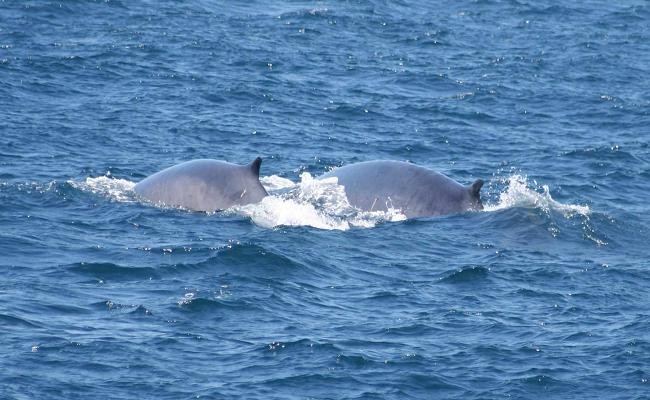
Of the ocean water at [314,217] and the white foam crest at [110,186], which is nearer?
the ocean water at [314,217]

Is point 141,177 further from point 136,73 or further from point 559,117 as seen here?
point 559,117

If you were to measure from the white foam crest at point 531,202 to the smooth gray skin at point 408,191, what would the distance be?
1165mm

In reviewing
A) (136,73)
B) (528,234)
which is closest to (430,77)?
(136,73)

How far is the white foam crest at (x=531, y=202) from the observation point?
113 feet

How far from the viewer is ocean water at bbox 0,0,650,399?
78.7 ft

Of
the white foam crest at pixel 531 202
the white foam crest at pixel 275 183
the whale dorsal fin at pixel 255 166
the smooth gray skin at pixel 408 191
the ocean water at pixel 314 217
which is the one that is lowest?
the white foam crest at pixel 275 183

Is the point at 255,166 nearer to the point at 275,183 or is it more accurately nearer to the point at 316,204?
the point at 316,204

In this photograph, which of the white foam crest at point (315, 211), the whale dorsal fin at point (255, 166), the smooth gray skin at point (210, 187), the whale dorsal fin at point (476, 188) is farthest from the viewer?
the smooth gray skin at point (210, 187)

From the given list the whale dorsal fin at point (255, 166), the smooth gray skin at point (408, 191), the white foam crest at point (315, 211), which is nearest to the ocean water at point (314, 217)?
the white foam crest at point (315, 211)

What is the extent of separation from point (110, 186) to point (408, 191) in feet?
24.8

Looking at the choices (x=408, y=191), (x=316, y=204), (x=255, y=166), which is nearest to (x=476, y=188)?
(x=408, y=191)

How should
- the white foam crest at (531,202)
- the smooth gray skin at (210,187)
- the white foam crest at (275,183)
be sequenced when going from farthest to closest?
the white foam crest at (275,183)
the white foam crest at (531,202)
the smooth gray skin at (210,187)

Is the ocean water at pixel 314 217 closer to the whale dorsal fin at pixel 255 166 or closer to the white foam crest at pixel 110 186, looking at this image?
the white foam crest at pixel 110 186

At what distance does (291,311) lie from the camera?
26688 mm
